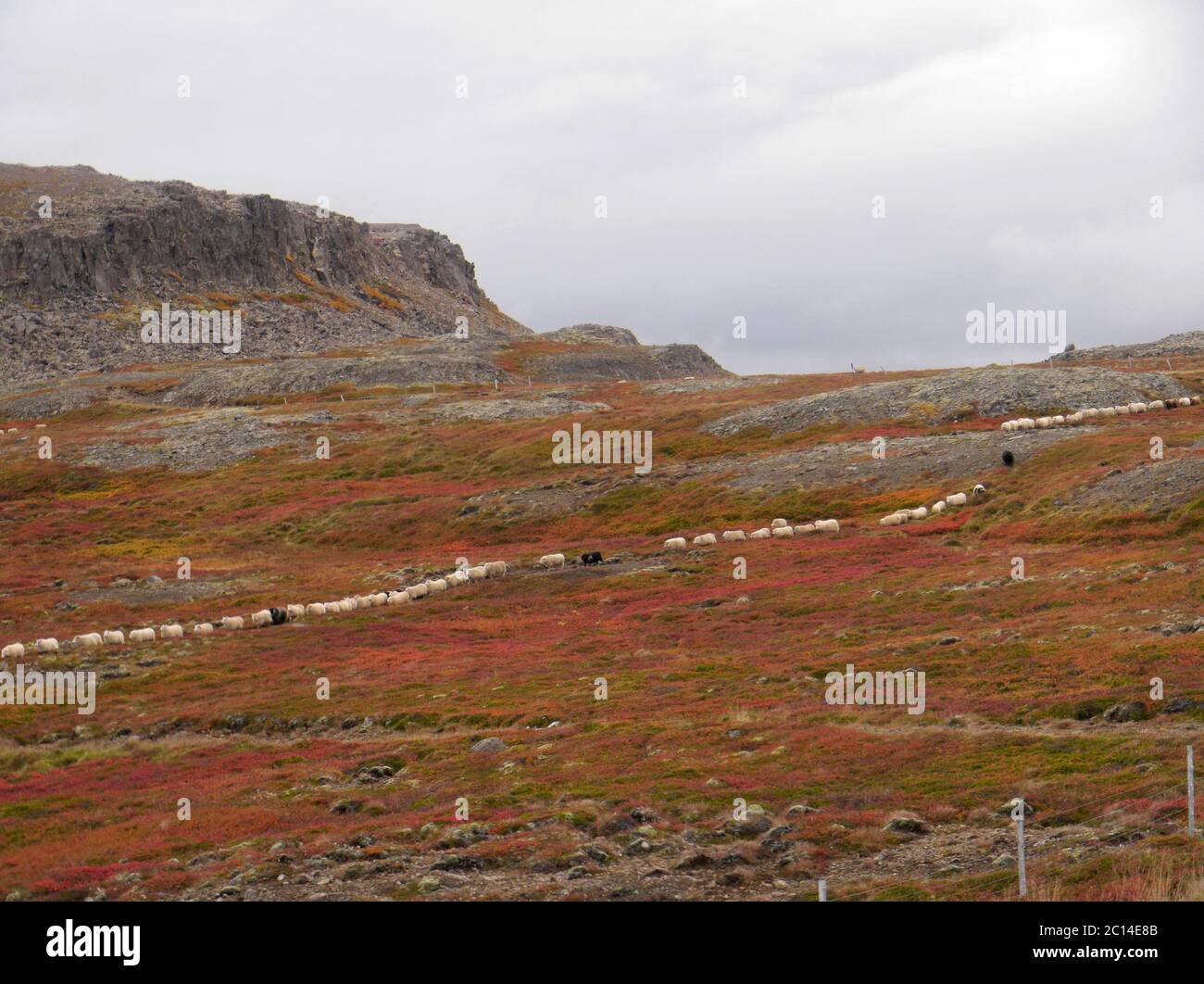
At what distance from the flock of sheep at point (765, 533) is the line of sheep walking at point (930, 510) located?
3.13 m

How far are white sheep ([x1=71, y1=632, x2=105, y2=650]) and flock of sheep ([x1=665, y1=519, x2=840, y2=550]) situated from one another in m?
32.6

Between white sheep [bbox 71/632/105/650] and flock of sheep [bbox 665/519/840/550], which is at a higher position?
flock of sheep [bbox 665/519/840/550]

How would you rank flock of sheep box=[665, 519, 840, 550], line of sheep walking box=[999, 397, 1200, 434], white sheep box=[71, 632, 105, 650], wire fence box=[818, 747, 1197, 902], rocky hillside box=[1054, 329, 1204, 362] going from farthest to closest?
1. rocky hillside box=[1054, 329, 1204, 362]
2. line of sheep walking box=[999, 397, 1200, 434]
3. flock of sheep box=[665, 519, 840, 550]
4. white sheep box=[71, 632, 105, 650]
5. wire fence box=[818, 747, 1197, 902]

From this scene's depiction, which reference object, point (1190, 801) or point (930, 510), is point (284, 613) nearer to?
point (930, 510)

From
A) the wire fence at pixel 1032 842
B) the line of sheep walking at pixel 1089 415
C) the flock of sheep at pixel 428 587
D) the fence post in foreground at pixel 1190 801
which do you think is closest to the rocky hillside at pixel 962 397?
the line of sheep walking at pixel 1089 415

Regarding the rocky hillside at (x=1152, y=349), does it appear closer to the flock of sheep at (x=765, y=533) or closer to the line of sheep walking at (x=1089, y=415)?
the line of sheep walking at (x=1089, y=415)

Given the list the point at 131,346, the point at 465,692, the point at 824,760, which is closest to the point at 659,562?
the point at 465,692

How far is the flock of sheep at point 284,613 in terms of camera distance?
6862 centimetres

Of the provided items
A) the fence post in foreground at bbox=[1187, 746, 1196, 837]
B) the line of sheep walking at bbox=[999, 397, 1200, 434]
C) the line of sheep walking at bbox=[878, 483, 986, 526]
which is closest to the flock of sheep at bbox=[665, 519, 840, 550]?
the line of sheep walking at bbox=[878, 483, 986, 526]

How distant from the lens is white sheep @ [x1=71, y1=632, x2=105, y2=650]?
6881cm

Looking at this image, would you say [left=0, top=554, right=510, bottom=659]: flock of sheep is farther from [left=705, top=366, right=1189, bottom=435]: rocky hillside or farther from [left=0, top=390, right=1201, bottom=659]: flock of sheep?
[left=705, top=366, right=1189, bottom=435]: rocky hillside
